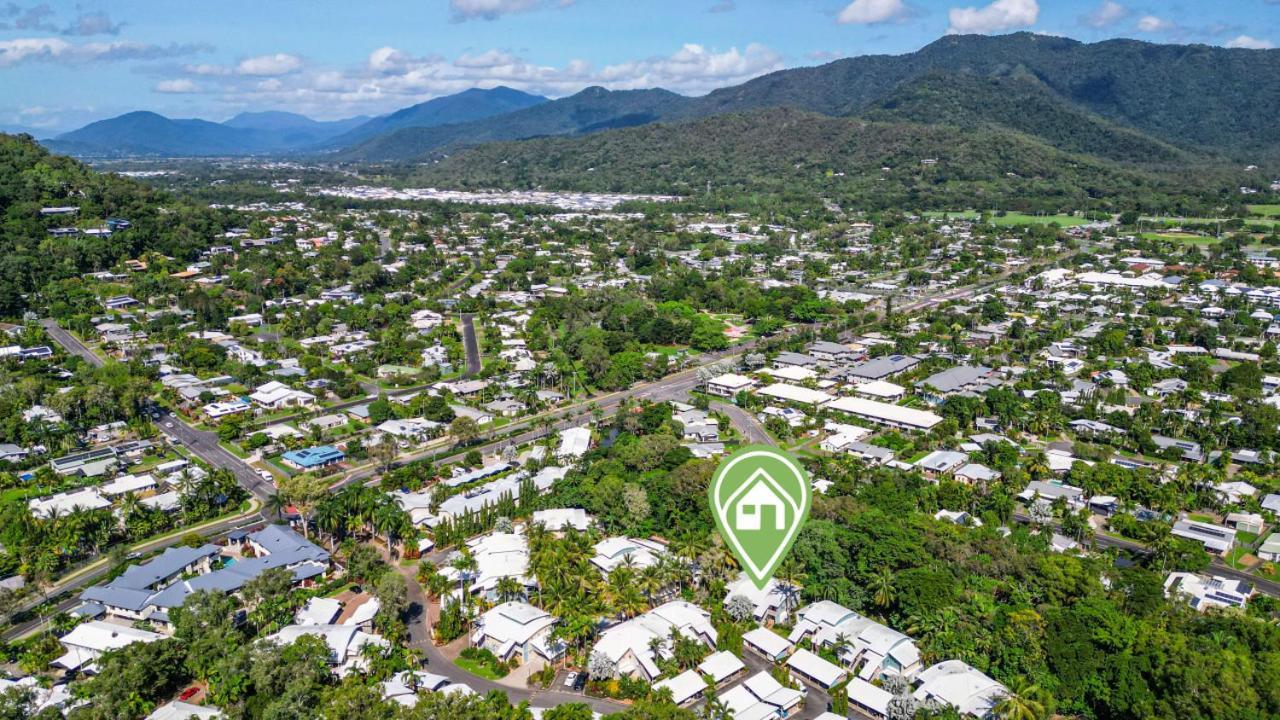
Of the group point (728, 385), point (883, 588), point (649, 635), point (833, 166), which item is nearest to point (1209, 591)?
point (883, 588)

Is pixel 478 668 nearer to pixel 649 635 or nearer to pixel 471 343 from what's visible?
pixel 649 635

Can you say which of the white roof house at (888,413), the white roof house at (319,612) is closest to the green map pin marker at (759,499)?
the white roof house at (319,612)

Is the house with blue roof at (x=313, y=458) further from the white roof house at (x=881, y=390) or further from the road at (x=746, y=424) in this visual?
the white roof house at (x=881, y=390)

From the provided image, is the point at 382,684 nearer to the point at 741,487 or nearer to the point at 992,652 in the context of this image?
the point at 741,487

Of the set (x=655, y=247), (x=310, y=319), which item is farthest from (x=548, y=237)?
(x=310, y=319)

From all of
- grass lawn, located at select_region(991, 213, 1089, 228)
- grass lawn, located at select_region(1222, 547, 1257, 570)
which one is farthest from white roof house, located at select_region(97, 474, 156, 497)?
grass lawn, located at select_region(991, 213, 1089, 228)
